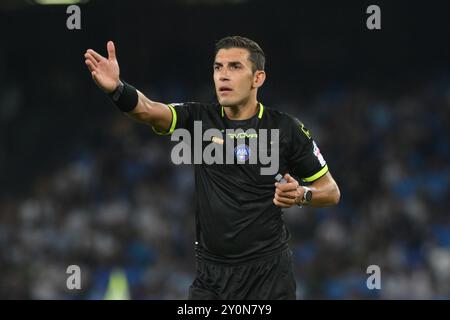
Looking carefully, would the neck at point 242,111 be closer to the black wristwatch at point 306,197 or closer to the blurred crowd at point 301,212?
the black wristwatch at point 306,197

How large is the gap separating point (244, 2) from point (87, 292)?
18.5ft

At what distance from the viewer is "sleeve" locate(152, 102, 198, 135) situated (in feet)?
17.6

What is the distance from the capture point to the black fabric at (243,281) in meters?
5.26

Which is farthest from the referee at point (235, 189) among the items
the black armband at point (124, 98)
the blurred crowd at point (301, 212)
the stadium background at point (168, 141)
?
the stadium background at point (168, 141)

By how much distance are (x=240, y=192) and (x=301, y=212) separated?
773 centimetres

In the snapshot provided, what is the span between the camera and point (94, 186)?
46.4 ft

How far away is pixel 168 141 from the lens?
47.1 feet

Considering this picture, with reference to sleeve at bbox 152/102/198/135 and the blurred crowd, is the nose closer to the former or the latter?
sleeve at bbox 152/102/198/135

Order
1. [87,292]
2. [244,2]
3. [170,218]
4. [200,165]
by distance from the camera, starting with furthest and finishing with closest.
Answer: [244,2], [170,218], [87,292], [200,165]

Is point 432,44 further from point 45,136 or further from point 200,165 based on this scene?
point 200,165

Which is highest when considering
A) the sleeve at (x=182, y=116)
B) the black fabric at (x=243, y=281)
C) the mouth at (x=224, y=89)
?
the mouth at (x=224, y=89)

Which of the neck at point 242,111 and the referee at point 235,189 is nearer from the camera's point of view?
the referee at point 235,189

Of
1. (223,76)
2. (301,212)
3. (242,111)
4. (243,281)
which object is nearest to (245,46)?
(223,76)

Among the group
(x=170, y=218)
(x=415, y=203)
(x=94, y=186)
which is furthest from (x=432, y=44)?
(x=94, y=186)
